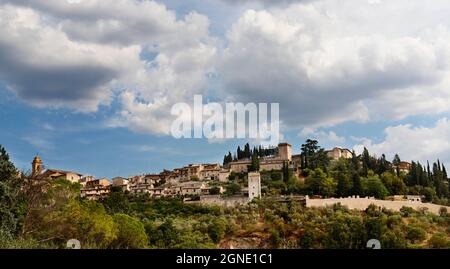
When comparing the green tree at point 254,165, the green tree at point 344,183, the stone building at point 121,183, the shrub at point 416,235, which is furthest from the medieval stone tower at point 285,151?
the shrub at point 416,235

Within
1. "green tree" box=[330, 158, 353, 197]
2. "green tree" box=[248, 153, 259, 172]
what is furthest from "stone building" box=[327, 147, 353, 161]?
"green tree" box=[330, 158, 353, 197]

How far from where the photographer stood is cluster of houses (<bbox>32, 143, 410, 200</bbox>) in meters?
36.7

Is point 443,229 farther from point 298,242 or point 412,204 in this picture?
point 298,242

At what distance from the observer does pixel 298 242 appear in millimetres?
22125

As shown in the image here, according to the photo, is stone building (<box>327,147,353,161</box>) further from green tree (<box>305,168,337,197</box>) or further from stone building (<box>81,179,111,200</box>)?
stone building (<box>81,179,111,200</box>)

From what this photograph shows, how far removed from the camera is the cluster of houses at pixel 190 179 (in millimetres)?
36688

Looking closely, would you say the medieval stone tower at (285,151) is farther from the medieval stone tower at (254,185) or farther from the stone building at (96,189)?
the stone building at (96,189)

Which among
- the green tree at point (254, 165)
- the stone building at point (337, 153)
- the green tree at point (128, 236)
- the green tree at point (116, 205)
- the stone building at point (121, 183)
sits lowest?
the green tree at point (128, 236)

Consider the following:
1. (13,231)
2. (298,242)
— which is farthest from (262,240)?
(13,231)

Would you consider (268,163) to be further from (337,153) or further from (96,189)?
(96,189)

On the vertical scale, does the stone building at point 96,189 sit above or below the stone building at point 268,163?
below

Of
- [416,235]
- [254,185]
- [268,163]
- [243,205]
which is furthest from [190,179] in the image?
[416,235]

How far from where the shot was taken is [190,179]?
4275 cm
